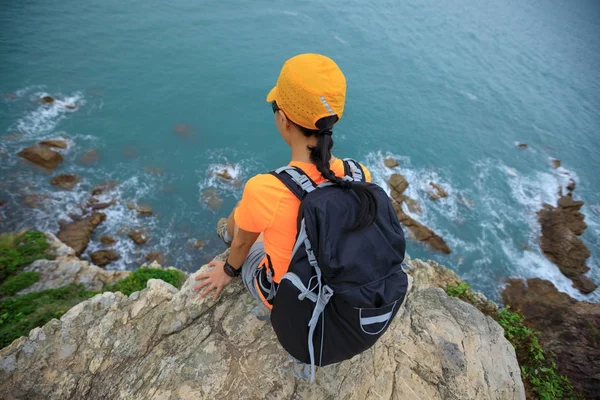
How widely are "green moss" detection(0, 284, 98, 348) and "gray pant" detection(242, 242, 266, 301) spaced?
206 inches

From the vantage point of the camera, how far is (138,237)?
13.7m

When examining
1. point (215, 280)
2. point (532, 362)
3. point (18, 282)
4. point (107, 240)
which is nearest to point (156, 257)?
point (107, 240)

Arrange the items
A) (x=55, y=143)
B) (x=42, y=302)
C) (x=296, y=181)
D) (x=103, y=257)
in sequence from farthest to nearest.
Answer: (x=55, y=143) → (x=103, y=257) → (x=42, y=302) → (x=296, y=181)

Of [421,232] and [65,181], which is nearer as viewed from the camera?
[65,181]

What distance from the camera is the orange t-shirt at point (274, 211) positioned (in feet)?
8.50

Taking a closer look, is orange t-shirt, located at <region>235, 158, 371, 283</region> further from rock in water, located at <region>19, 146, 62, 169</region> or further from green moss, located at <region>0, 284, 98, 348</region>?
rock in water, located at <region>19, 146, 62, 169</region>

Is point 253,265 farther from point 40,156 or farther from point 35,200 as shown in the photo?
point 40,156

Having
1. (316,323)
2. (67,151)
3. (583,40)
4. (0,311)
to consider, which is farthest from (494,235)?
(583,40)

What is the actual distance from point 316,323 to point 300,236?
0.74 m

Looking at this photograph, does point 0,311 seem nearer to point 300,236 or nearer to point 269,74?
point 300,236

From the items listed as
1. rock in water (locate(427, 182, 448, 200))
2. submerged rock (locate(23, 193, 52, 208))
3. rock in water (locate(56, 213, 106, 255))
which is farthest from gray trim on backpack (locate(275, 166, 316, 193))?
rock in water (locate(427, 182, 448, 200))

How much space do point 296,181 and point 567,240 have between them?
69.2 feet

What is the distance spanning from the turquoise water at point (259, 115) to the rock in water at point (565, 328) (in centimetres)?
113

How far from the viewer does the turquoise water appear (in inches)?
612
